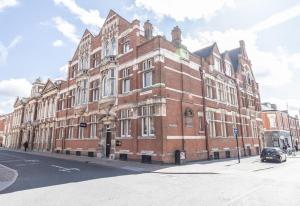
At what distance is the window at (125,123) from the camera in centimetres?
2047

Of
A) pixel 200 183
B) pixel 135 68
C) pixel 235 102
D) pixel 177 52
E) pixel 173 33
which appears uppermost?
pixel 173 33

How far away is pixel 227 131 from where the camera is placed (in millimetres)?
25547

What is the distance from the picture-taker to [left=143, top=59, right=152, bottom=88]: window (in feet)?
64.0

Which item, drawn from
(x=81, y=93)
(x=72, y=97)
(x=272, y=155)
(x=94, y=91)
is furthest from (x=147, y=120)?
(x=72, y=97)

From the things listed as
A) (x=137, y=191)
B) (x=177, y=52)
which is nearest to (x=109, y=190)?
(x=137, y=191)

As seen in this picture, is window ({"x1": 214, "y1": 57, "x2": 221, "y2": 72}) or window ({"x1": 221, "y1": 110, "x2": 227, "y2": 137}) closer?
window ({"x1": 221, "y1": 110, "x2": 227, "y2": 137})

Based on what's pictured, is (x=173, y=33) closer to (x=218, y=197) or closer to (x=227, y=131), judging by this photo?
(x=227, y=131)

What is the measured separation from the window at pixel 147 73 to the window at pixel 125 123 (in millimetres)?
3276

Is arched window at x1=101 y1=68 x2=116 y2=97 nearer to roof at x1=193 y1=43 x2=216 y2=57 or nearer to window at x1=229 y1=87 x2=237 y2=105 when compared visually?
roof at x1=193 y1=43 x2=216 y2=57

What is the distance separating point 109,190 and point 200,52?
24291 mm

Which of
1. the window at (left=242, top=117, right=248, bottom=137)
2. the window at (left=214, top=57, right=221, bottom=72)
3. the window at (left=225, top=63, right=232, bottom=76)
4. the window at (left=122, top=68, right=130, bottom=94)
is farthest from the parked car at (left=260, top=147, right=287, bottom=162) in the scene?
the window at (left=122, top=68, right=130, bottom=94)

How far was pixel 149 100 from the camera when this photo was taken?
1839 cm

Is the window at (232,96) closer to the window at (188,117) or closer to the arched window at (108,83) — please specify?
the window at (188,117)

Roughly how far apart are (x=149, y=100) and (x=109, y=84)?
22.7 ft
